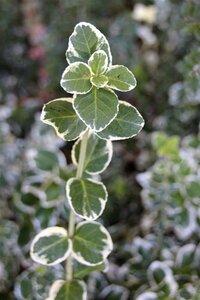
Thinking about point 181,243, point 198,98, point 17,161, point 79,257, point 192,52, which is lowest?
point 181,243

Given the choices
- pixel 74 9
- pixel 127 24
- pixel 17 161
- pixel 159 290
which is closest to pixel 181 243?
pixel 159 290

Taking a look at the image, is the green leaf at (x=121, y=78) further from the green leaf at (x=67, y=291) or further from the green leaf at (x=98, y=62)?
the green leaf at (x=67, y=291)

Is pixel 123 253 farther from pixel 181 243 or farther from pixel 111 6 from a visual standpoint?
pixel 111 6

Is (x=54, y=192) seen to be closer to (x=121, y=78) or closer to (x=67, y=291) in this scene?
(x=67, y=291)

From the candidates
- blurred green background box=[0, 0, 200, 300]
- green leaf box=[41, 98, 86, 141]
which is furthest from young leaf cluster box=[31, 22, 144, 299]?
blurred green background box=[0, 0, 200, 300]

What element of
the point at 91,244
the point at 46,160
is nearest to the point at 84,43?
the point at 91,244

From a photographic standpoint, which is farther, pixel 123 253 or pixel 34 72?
pixel 34 72

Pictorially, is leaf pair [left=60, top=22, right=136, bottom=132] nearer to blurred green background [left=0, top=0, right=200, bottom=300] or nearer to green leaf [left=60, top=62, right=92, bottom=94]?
green leaf [left=60, top=62, right=92, bottom=94]
